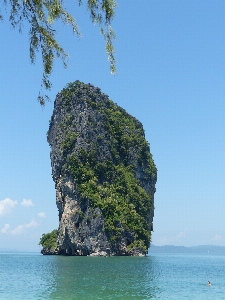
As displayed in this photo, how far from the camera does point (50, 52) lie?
7.62 m

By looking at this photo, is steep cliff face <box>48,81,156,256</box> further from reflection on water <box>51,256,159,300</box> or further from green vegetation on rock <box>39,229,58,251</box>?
reflection on water <box>51,256,159,300</box>

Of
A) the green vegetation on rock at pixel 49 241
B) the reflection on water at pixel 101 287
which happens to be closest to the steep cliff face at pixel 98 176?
the green vegetation on rock at pixel 49 241

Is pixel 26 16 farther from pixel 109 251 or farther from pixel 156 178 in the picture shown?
pixel 156 178

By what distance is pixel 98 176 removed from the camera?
76.6m

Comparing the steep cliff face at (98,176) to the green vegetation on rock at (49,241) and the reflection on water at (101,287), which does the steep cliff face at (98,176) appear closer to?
the green vegetation on rock at (49,241)

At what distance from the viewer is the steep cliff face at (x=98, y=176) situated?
70500 mm

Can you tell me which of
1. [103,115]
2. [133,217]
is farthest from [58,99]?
[133,217]

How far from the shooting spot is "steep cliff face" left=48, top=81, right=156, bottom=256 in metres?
70.5

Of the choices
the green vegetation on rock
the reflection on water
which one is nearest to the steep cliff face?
the green vegetation on rock

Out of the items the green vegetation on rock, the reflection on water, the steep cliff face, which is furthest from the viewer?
the green vegetation on rock

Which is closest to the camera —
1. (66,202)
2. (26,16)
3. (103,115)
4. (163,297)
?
(26,16)

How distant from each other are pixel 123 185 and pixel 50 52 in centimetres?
7143

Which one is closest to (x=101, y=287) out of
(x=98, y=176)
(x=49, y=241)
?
(x=98, y=176)

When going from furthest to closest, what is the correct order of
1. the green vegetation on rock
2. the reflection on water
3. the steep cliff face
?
Answer: the green vegetation on rock < the steep cliff face < the reflection on water
